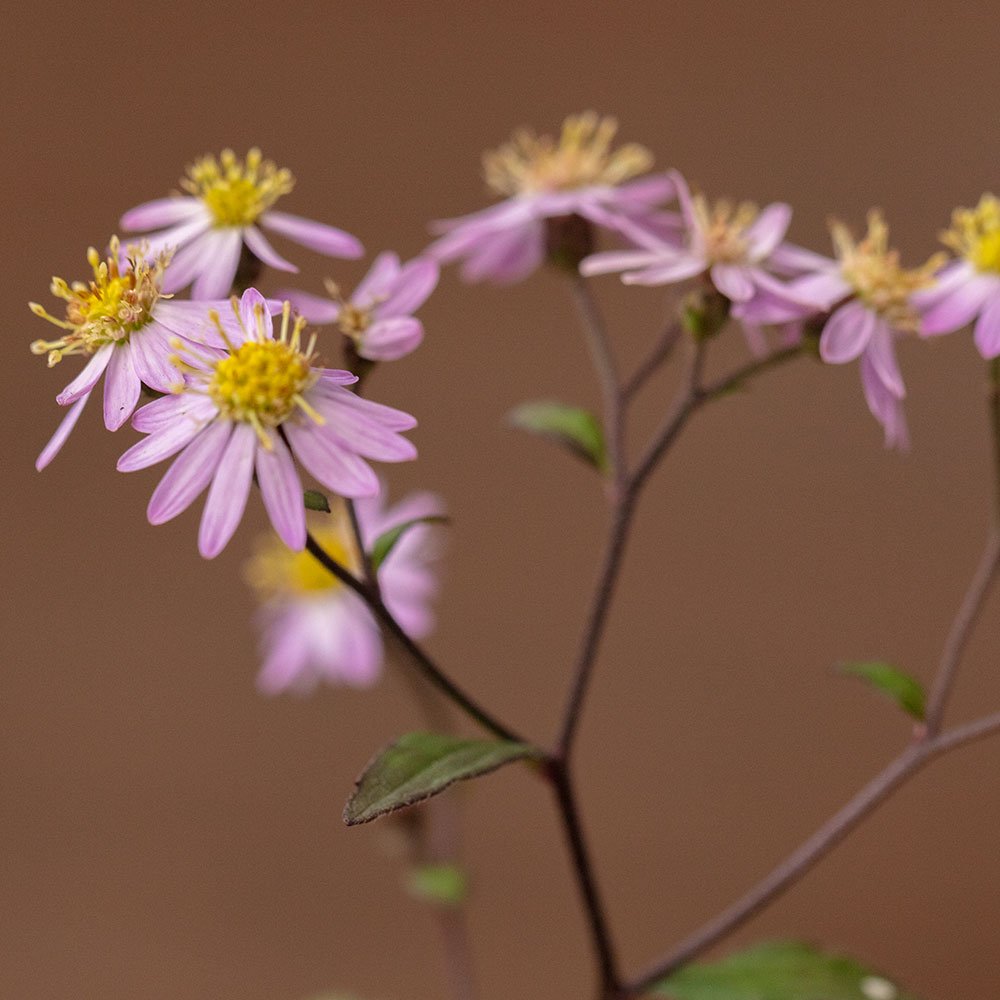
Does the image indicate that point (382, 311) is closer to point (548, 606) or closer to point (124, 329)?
point (124, 329)

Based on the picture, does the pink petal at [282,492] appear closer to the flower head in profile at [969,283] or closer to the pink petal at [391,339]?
the pink petal at [391,339]

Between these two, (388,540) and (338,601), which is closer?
(388,540)

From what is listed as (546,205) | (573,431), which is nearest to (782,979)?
(573,431)

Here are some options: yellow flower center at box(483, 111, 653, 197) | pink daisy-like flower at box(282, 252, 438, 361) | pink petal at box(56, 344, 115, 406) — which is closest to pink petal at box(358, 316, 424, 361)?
pink daisy-like flower at box(282, 252, 438, 361)

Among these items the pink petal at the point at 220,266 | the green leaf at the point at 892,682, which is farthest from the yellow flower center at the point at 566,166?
the green leaf at the point at 892,682

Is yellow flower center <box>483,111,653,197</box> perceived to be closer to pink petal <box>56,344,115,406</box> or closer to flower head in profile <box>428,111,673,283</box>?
flower head in profile <box>428,111,673,283</box>

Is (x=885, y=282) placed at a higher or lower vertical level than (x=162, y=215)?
lower
